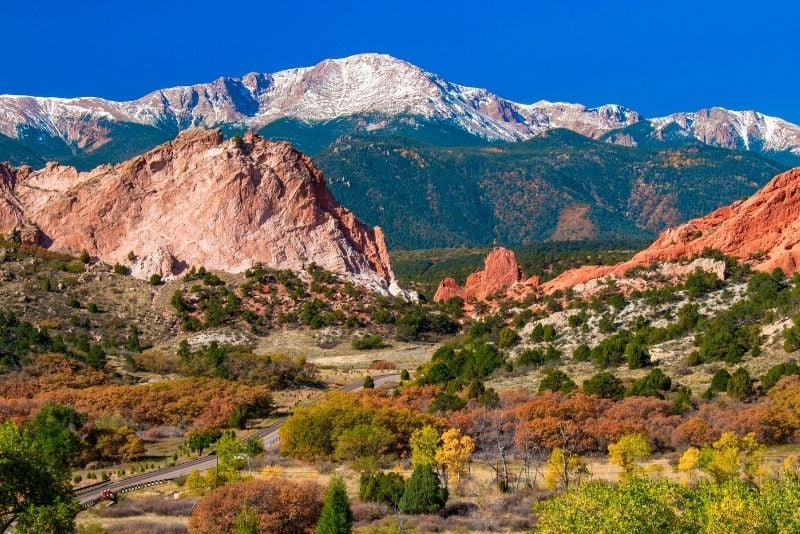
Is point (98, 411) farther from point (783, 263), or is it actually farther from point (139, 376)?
point (783, 263)

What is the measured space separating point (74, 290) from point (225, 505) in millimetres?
68129

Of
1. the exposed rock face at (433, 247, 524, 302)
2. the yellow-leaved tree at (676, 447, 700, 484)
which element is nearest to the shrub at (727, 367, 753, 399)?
the yellow-leaved tree at (676, 447, 700, 484)

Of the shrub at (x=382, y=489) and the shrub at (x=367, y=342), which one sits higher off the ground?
the shrub at (x=367, y=342)

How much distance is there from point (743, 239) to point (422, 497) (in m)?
67.7

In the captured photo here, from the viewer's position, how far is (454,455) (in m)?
40.5

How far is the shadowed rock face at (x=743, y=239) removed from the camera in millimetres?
87625

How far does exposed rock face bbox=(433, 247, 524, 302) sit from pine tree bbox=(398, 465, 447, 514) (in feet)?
277

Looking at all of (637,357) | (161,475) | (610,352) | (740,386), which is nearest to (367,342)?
(610,352)

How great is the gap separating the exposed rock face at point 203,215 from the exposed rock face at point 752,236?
27294 millimetres

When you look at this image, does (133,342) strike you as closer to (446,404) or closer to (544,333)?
(544,333)

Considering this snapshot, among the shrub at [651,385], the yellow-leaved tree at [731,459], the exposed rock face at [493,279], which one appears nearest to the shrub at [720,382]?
the shrub at [651,385]

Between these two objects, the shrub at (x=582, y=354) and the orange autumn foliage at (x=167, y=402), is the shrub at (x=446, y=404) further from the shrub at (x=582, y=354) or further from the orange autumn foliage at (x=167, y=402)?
the shrub at (x=582, y=354)

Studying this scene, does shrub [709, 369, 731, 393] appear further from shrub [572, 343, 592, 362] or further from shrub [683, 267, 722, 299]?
shrub [683, 267, 722, 299]

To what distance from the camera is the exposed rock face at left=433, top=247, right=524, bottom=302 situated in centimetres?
12259
